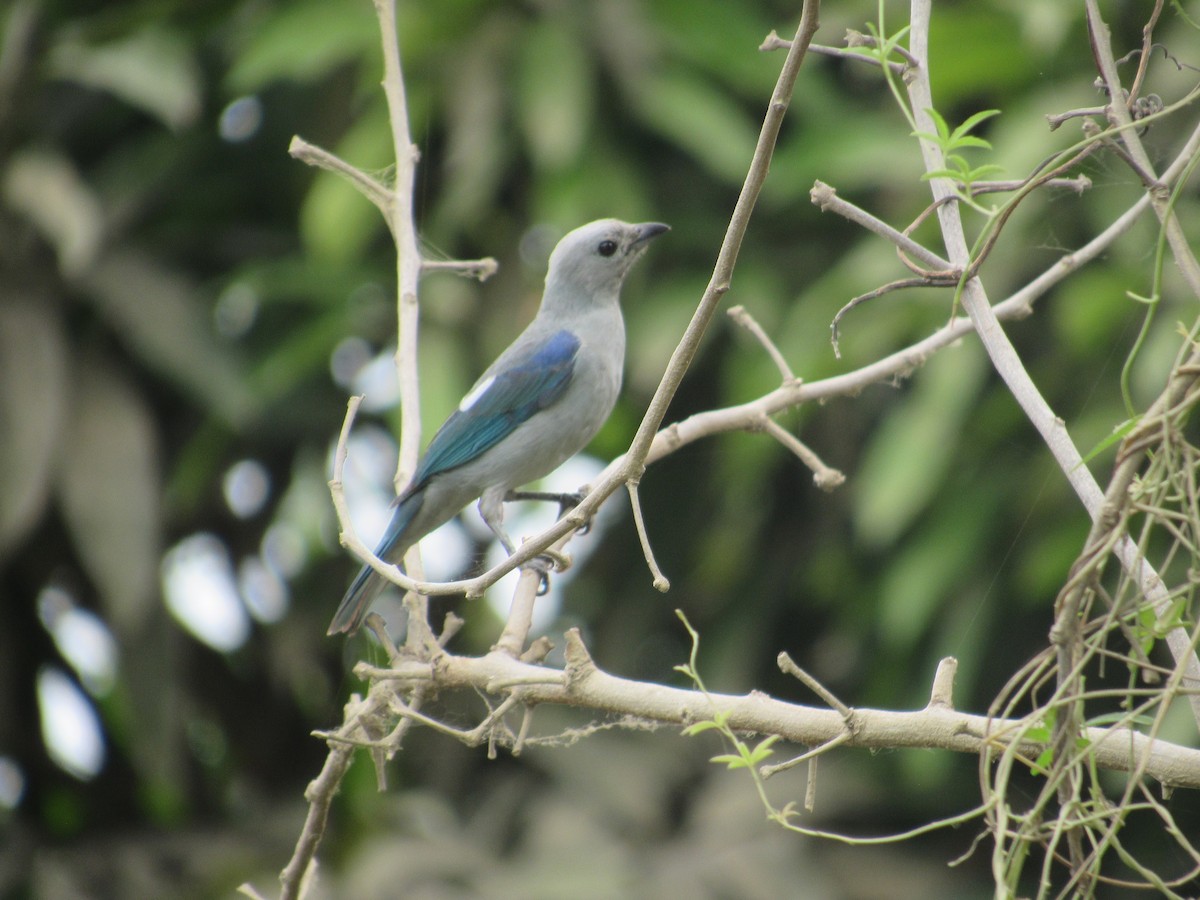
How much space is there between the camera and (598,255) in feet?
13.8

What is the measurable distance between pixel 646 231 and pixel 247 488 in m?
3.38

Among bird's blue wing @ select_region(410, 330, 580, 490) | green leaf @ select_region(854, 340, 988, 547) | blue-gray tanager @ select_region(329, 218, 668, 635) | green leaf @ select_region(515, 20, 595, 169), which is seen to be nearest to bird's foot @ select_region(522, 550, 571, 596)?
blue-gray tanager @ select_region(329, 218, 668, 635)

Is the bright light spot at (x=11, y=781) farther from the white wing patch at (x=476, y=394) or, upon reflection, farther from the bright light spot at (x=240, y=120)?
the white wing patch at (x=476, y=394)

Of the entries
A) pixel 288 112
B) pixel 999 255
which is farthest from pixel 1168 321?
pixel 288 112

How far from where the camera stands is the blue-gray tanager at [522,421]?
3746 millimetres

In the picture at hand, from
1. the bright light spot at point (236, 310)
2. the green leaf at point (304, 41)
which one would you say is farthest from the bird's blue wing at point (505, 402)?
Result: the bright light spot at point (236, 310)

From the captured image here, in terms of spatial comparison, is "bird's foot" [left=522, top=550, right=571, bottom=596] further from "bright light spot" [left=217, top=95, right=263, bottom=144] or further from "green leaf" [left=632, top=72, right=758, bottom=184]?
"bright light spot" [left=217, top=95, right=263, bottom=144]

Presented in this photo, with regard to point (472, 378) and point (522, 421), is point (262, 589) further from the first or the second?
point (522, 421)

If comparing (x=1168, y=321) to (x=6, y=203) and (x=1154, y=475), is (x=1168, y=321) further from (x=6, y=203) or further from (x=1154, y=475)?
(x=6, y=203)

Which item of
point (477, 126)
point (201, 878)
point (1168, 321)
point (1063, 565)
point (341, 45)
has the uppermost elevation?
point (341, 45)

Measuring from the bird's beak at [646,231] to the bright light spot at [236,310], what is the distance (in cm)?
256

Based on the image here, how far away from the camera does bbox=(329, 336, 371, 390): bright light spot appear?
5973 millimetres

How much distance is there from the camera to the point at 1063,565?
4723mm

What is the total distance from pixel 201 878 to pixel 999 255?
428 cm
